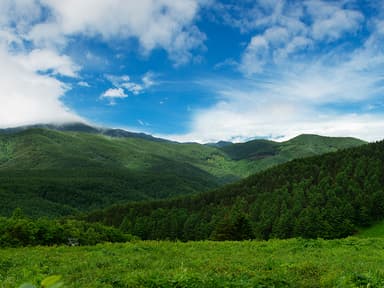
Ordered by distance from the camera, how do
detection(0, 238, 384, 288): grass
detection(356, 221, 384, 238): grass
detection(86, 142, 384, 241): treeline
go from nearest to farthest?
detection(0, 238, 384, 288): grass
detection(356, 221, 384, 238): grass
detection(86, 142, 384, 241): treeline

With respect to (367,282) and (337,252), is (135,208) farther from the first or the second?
(367,282)

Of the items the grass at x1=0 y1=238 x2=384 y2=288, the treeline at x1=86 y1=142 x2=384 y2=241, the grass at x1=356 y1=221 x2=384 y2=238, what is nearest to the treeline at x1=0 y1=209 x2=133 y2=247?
the grass at x1=0 y1=238 x2=384 y2=288

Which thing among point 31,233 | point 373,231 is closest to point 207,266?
point 31,233

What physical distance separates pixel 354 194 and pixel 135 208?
10405 cm

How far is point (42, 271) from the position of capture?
15.9 meters

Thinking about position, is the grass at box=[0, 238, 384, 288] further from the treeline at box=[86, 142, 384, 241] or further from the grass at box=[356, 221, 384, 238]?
the grass at box=[356, 221, 384, 238]

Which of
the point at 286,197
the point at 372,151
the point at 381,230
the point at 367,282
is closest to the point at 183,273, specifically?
the point at 367,282

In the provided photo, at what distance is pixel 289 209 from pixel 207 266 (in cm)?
12482

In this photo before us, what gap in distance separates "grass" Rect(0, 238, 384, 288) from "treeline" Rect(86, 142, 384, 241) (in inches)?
1185

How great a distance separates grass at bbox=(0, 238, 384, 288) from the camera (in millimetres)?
13008

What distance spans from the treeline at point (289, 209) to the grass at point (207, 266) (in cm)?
3009

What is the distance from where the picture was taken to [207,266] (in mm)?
17859

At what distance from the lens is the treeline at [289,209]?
110 metres

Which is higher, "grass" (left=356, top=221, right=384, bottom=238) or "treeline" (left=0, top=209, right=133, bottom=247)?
"treeline" (left=0, top=209, right=133, bottom=247)
